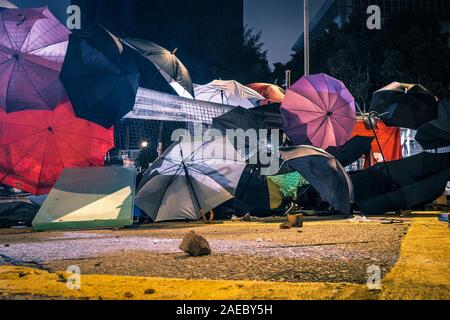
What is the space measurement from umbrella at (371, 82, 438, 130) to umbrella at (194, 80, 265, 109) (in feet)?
16.3

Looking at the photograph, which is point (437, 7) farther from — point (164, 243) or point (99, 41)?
point (164, 243)

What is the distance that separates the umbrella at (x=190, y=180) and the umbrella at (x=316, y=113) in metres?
2.90

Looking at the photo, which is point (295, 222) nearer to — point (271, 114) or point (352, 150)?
point (352, 150)

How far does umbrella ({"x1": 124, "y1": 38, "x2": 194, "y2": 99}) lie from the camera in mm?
11758

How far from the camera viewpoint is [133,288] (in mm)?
2875

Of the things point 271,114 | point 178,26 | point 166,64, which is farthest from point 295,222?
point 178,26

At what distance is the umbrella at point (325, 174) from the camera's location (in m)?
8.36

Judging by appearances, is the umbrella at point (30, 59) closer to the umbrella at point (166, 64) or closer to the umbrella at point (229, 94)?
the umbrella at point (166, 64)

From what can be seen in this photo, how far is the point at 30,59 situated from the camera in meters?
8.64

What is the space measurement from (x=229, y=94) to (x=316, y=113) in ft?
16.5

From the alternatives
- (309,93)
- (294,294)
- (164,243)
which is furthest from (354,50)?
(294,294)

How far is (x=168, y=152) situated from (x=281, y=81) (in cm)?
2275

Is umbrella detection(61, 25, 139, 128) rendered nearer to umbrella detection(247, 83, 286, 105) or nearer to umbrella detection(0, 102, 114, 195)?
umbrella detection(0, 102, 114, 195)

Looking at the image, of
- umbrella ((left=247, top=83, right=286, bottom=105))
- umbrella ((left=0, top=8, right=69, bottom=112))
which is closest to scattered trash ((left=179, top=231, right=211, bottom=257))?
umbrella ((left=0, top=8, right=69, bottom=112))
